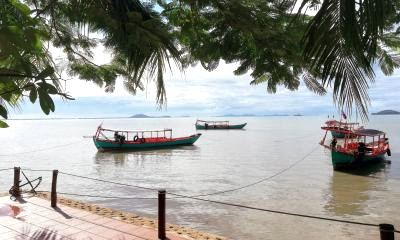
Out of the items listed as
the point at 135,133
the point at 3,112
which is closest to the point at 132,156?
the point at 3,112

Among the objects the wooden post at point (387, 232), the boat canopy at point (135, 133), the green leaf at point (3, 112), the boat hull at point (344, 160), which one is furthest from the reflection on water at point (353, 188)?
the boat canopy at point (135, 133)

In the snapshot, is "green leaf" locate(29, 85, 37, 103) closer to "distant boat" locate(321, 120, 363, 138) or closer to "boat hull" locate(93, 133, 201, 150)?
"distant boat" locate(321, 120, 363, 138)

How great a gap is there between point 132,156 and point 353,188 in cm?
2516

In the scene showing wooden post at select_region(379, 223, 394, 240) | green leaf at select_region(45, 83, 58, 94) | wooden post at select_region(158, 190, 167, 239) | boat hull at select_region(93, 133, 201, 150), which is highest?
green leaf at select_region(45, 83, 58, 94)

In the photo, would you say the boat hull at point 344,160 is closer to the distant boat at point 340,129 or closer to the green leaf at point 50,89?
the distant boat at point 340,129

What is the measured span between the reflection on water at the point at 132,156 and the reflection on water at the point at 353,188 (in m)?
18.5

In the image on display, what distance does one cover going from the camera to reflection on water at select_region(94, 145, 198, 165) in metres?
37.9

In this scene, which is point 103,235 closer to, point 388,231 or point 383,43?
point 388,231

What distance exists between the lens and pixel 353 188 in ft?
74.9

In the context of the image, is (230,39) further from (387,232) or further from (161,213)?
(161,213)

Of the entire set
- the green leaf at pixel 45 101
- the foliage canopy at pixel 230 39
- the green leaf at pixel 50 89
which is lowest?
the green leaf at pixel 45 101

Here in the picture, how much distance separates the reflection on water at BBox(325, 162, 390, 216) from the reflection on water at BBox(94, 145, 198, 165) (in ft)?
Result: 60.8

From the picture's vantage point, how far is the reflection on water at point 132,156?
37.9m

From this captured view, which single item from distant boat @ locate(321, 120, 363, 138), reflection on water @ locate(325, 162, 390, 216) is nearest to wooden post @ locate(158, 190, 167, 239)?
reflection on water @ locate(325, 162, 390, 216)
